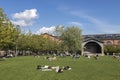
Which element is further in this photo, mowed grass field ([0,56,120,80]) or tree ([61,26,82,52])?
tree ([61,26,82,52])

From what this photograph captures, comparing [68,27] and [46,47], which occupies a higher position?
[68,27]

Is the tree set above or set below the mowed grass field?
above

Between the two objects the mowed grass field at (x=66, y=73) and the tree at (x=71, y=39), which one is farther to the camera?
the tree at (x=71, y=39)

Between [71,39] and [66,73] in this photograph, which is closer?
[66,73]

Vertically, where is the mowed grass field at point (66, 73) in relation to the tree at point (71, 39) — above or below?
below

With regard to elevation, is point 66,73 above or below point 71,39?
below

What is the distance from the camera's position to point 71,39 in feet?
377

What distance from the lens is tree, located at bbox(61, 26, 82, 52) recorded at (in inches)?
4537

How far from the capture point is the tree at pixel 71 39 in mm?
115250

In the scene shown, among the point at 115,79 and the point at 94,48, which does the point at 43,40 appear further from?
the point at 115,79

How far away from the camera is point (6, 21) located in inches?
2544

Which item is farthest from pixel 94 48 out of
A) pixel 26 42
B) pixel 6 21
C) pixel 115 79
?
pixel 115 79

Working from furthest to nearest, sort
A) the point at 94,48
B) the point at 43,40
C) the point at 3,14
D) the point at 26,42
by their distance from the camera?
the point at 94,48 → the point at 43,40 → the point at 26,42 → the point at 3,14

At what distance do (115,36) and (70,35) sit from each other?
76.6 meters
